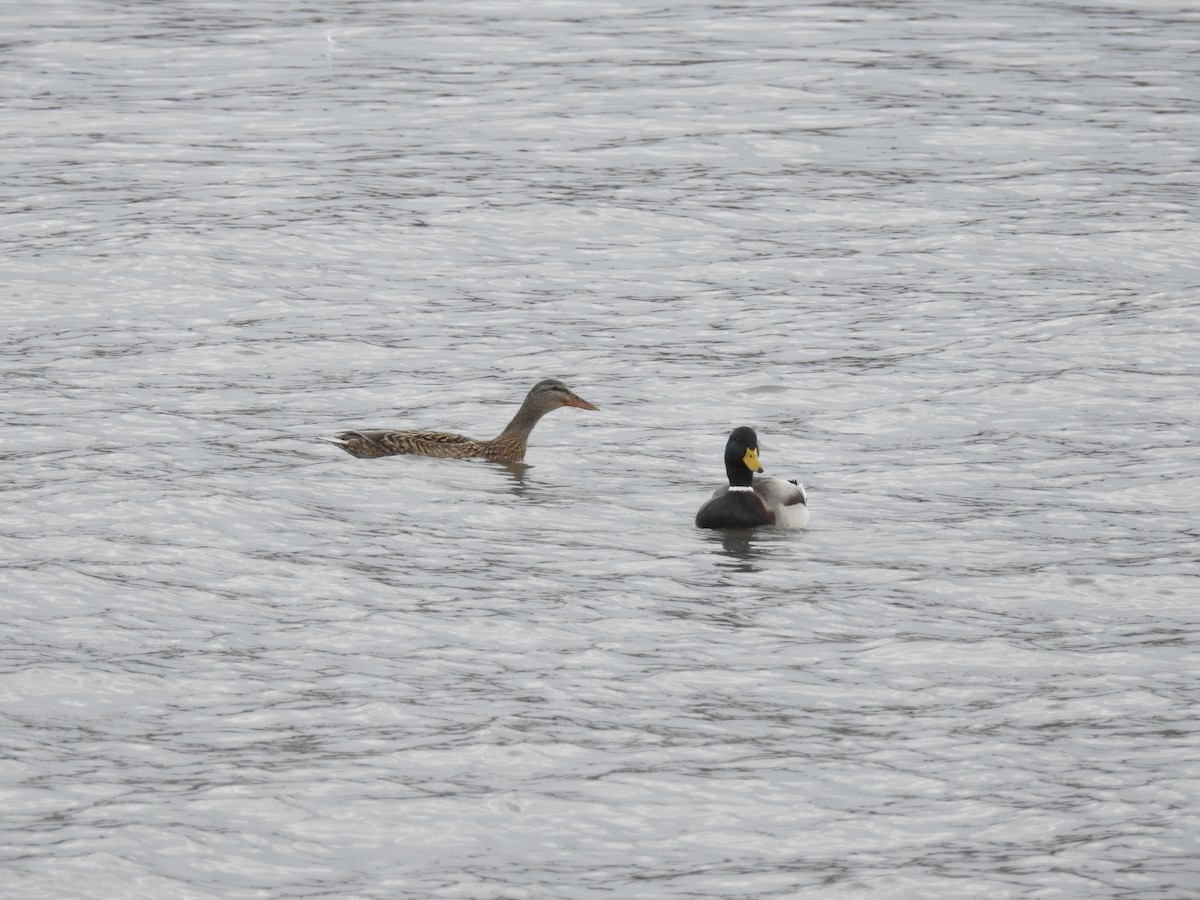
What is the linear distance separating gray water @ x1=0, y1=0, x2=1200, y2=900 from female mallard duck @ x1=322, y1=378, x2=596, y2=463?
233 mm

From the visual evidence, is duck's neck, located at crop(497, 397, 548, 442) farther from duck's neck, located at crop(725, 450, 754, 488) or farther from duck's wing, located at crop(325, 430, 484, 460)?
duck's neck, located at crop(725, 450, 754, 488)

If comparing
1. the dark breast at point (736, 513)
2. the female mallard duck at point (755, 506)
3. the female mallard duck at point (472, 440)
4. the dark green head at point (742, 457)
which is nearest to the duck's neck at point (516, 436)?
the female mallard duck at point (472, 440)

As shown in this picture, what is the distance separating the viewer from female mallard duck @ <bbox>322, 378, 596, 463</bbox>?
17156 mm

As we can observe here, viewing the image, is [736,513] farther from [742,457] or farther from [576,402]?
[576,402]

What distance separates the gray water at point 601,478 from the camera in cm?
1029

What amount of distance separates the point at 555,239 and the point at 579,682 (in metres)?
14.3

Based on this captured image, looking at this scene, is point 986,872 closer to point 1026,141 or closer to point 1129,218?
point 1129,218

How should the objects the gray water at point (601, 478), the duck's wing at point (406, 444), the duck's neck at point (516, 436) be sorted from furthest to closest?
the duck's neck at point (516, 436)
the duck's wing at point (406, 444)
the gray water at point (601, 478)

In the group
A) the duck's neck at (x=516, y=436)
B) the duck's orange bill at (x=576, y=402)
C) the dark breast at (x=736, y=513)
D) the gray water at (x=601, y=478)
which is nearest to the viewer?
the gray water at (x=601, y=478)

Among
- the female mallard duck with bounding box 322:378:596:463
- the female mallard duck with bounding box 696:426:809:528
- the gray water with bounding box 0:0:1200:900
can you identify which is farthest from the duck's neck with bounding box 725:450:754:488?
the female mallard duck with bounding box 322:378:596:463

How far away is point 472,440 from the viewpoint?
1784cm

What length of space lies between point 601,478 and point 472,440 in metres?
1.22

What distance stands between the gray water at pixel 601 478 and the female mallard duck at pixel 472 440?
0.23 metres

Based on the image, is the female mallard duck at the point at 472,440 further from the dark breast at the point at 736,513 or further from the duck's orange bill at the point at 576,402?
the dark breast at the point at 736,513
